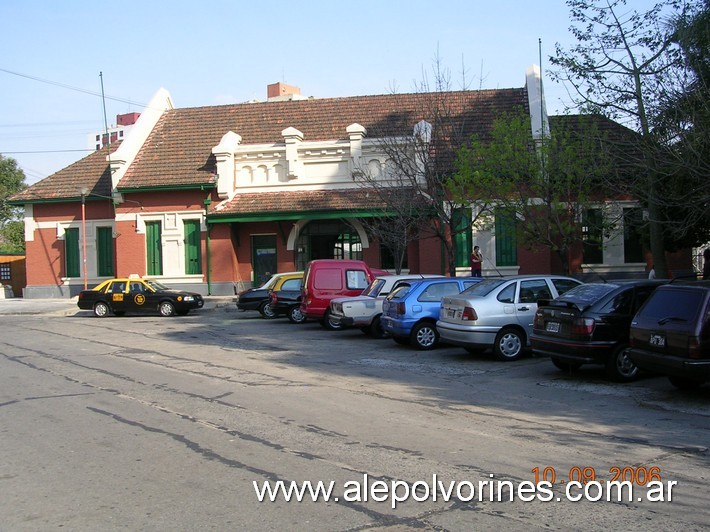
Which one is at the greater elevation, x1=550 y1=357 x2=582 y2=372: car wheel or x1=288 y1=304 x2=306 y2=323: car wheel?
x1=288 y1=304 x2=306 y2=323: car wheel

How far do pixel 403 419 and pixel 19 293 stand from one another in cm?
3606

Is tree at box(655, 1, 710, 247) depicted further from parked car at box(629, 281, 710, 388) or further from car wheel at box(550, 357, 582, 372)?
car wheel at box(550, 357, 582, 372)

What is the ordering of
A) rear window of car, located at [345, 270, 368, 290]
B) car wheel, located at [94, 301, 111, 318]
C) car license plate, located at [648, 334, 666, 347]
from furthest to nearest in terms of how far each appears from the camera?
car wheel, located at [94, 301, 111, 318]
rear window of car, located at [345, 270, 368, 290]
car license plate, located at [648, 334, 666, 347]

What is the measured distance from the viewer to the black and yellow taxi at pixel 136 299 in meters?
25.4

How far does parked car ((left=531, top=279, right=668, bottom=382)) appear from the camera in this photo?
11.2m

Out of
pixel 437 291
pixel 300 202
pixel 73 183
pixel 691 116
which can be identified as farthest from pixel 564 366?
pixel 73 183

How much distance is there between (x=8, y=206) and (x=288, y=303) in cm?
4155

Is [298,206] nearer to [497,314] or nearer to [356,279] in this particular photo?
[356,279]

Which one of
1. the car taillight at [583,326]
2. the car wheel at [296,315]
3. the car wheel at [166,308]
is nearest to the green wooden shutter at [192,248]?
the car wheel at [166,308]

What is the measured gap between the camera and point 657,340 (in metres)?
9.77

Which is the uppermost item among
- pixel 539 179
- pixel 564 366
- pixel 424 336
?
pixel 539 179

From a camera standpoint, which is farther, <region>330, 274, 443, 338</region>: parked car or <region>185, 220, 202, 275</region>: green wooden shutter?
<region>185, 220, 202, 275</region>: green wooden shutter

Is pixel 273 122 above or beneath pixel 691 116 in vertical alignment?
above

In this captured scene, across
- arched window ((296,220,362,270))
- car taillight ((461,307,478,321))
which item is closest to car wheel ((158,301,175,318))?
arched window ((296,220,362,270))
